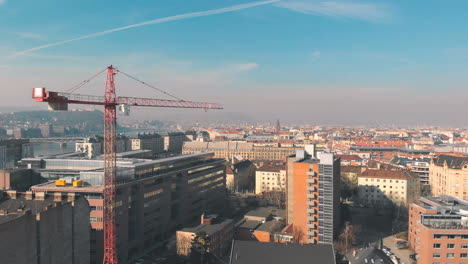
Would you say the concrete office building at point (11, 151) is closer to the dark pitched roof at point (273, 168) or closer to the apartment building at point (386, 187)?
the dark pitched roof at point (273, 168)

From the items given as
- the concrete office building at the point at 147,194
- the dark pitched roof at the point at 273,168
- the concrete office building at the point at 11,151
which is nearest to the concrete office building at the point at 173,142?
the concrete office building at the point at 11,151

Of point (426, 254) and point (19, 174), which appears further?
point (19, 174)

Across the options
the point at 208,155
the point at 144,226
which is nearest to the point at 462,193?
the point at 208,155

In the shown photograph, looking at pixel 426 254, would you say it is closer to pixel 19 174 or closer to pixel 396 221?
pixel 396 221

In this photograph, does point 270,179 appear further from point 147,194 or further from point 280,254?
point 280,254

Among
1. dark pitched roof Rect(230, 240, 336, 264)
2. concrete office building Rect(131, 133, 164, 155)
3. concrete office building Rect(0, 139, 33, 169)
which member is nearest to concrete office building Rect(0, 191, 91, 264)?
dark pitched roof Rect(230, 240, 336, 264)

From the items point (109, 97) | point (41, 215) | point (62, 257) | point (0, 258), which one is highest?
point (109, 97)

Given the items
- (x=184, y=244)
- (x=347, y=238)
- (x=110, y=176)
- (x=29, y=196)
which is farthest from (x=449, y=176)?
(x=29, y=196)
